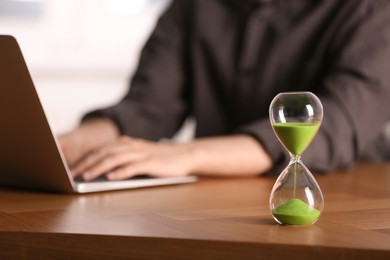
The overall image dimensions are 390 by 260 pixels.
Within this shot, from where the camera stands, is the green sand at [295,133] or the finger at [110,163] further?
the finger at [110,163]

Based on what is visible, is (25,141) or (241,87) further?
(241,87)

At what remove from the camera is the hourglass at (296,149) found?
0.98 meters

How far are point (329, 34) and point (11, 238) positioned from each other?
1.23 m

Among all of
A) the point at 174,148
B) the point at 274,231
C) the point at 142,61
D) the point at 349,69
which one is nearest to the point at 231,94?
the point at 142,61

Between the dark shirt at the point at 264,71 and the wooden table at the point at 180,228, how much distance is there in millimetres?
447

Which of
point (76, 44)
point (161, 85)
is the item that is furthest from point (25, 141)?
point (76, 44)

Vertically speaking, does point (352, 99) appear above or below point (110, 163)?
above

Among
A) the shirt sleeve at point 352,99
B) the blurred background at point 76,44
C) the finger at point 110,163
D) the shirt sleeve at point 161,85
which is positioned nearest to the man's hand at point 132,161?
the finger at point 110,163

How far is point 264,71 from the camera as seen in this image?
2.04 metres

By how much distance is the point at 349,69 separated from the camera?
70.7 inches

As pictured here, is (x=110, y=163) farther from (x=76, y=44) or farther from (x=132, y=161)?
(x=76, y=44)

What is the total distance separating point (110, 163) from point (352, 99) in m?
0.63

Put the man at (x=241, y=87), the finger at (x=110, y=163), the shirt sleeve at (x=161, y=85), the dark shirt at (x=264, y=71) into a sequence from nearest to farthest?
the finger at (x=110, y=163)
the man at (x=241, y=87)
the dark shirt at (x=264, y=71)
the shirt sleeve at (x=161, y=85)

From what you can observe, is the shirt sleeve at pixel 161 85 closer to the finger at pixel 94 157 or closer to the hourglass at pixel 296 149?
the finger at pixel 94 157
